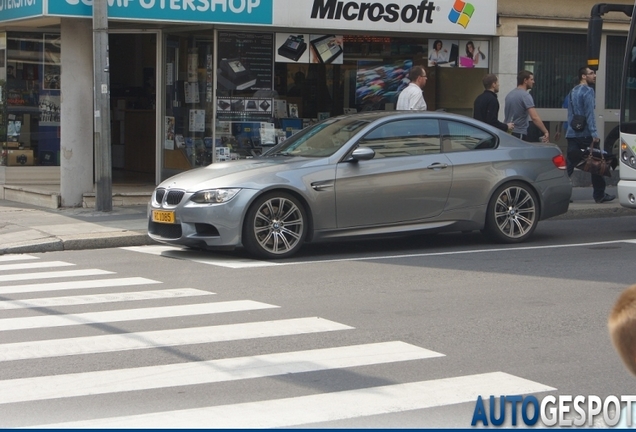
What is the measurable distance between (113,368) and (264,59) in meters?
10.9

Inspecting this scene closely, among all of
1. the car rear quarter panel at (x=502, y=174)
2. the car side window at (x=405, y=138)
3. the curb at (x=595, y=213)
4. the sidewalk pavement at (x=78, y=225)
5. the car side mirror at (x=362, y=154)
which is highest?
the car side window at (x=405, y=138)

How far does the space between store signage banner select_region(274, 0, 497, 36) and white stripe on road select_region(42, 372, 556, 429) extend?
11.1 metres

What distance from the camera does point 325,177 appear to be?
11125 mm

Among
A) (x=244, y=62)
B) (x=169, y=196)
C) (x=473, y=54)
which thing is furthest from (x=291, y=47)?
(x=169, y=196)

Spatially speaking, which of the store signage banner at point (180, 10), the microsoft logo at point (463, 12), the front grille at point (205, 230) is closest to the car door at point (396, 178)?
the front grille at point (205, 230)

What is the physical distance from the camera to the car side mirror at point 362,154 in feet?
36.4

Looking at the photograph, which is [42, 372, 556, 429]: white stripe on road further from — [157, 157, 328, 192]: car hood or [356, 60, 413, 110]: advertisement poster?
[356, 60, 413, 110]: advertisement poster

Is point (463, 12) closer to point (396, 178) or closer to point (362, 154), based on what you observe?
point (396, 178)

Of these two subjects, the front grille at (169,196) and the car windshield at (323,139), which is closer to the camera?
the front grille at (169,196)

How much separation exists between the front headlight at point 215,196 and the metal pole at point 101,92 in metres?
4.15

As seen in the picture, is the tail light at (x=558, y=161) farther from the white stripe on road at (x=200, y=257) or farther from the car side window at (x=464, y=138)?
the white stripe on road at (x=200, y=257)

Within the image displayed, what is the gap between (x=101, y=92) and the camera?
1452 cm

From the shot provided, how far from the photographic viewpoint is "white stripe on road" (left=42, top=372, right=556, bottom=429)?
5.24 metres

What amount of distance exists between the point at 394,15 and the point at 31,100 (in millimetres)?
6592
